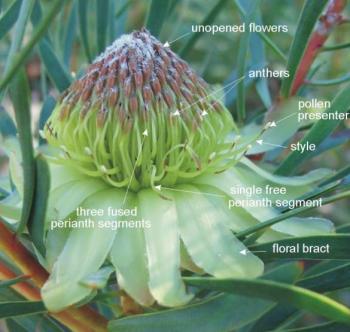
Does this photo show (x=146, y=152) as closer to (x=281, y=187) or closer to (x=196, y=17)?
(x=281, y=187)

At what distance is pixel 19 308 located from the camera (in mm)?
585

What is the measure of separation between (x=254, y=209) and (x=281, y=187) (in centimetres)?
8

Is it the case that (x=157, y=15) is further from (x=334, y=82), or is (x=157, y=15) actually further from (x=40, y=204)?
(x=40, y=204)

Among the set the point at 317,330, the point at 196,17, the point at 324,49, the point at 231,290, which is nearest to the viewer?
the point at 231,290

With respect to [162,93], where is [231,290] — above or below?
below

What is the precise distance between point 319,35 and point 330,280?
0.38m

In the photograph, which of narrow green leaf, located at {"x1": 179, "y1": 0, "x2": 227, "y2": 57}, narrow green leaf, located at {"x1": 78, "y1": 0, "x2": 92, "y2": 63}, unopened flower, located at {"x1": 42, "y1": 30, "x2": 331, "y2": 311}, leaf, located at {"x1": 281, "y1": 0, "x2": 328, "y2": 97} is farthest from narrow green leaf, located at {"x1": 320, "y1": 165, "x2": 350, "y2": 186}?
narrow green leaf, located at {"x1": 78, "y1": 0, "x2": 92, "y2": 63}

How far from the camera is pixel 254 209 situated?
72 cm

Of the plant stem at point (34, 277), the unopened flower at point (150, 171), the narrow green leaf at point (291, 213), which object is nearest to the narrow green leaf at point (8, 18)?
the unopened flower at point (150, 171)

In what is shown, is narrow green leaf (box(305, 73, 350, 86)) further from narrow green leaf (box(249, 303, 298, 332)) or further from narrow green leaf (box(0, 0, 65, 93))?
narrow green leaf (box(0, 0, 65, 93))

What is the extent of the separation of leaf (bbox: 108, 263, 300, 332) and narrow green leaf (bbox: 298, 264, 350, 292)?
0.42ft

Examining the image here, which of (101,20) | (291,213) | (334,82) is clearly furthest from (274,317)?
(101,20)

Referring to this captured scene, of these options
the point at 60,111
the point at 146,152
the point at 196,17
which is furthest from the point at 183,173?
the point at 196,17

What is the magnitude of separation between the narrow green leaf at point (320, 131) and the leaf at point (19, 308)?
0.32 meters
